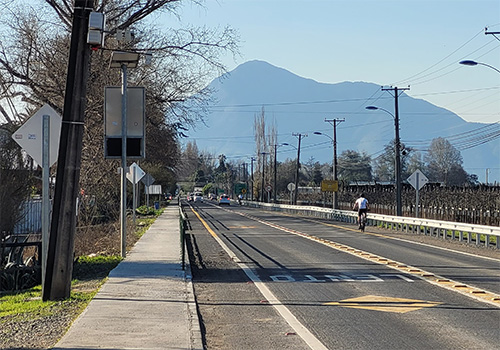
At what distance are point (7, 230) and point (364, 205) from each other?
1917 cm

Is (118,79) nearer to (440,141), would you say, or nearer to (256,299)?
(256,299)

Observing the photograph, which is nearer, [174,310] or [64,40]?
[174,310]

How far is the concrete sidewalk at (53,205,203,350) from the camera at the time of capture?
8.55 m

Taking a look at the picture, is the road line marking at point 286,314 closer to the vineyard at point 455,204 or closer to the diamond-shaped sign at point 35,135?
the diamond-shaped sign at point 35,135

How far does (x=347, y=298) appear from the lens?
12.6m

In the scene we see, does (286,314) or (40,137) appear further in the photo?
(40,137)

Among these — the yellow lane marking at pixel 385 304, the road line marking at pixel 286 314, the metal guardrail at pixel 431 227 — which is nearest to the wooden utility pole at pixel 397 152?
the metal guardrail at pixel 431 227

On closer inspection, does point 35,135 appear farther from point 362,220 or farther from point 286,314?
point 362,220

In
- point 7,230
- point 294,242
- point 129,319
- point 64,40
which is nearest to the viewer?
point 129,319

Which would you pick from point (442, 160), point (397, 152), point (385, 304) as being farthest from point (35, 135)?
point (442, 160)

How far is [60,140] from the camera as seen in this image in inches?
466

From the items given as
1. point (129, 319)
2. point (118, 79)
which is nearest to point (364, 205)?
point (118, 79)

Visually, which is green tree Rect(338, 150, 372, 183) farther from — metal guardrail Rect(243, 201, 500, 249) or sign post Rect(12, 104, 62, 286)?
sign post Rect(12, 104, 62, 286)

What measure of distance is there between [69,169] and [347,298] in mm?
Result: 5122
